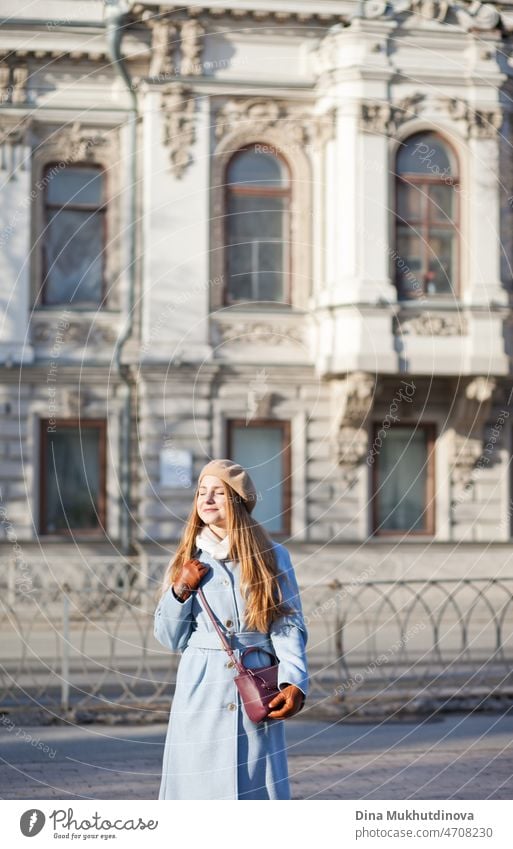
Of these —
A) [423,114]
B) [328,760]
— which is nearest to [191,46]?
[423,114]

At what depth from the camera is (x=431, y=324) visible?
19.3m

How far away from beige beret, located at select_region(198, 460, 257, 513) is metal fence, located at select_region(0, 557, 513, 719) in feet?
14.8

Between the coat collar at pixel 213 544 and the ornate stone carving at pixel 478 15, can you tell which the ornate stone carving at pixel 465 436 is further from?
the coat collar at pixel 213 544

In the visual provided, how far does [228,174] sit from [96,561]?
534 cm

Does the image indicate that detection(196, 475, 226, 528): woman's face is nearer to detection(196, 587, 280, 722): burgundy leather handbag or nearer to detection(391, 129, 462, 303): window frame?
detection(196, 587, 280, 722): burgundy leather handbag

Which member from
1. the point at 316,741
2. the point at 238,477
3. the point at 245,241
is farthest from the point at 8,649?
the point at 238,477

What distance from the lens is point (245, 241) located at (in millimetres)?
19844

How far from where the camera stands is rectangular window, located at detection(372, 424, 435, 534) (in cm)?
2003

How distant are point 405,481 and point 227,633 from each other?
14.1 m

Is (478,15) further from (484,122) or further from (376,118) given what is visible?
(376,118)

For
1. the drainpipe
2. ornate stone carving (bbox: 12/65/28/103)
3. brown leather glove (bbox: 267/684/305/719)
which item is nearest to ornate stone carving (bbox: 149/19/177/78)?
the drainpipe

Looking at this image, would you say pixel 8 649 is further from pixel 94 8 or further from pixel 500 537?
pixel 94 8

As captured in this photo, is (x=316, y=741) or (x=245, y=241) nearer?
(x=316, y=741)

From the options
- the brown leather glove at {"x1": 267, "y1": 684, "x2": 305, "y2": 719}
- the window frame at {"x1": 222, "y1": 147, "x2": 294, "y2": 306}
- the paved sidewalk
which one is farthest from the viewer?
the window frame at {"x1": 222, "y1": 147, "x2": 294, "y2": 306}
